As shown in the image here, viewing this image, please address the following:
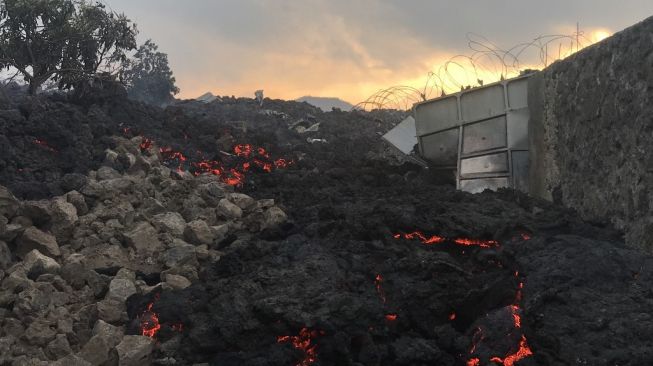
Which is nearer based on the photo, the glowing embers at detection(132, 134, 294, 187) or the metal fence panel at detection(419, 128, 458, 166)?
the glowing embers at detection(132, 134, 294, 187)

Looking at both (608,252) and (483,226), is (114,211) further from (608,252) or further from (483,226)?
(608,252)

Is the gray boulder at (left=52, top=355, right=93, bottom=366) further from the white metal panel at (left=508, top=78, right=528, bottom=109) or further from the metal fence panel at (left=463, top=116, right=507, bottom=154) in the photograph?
the white metal panel at (left=508, top=78, right=528, bottom=109)

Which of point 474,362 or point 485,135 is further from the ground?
point 485,135

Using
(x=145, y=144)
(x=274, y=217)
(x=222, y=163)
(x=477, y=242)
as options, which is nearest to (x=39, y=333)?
(x=274, y=217)

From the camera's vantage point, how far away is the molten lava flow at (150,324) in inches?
251

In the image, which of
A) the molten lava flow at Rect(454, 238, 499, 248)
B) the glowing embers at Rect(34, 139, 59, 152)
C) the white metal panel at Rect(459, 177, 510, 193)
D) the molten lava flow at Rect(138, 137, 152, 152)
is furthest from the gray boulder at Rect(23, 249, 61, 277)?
the white metal panel at Rect(459, 177, 510, 193)

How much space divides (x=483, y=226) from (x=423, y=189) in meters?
3.45

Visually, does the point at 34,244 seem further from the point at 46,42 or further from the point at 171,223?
the point at 46,42

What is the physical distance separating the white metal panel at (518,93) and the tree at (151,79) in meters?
32.8

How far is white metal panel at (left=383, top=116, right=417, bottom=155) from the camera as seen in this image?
14.1 meters

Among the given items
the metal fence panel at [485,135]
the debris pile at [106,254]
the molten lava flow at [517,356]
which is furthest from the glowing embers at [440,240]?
the metal fence panel at [485,135]

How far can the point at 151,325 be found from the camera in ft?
21.2

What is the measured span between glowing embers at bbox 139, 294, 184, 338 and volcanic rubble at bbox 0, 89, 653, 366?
0.01 meters

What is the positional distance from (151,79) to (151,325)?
37569 mm
